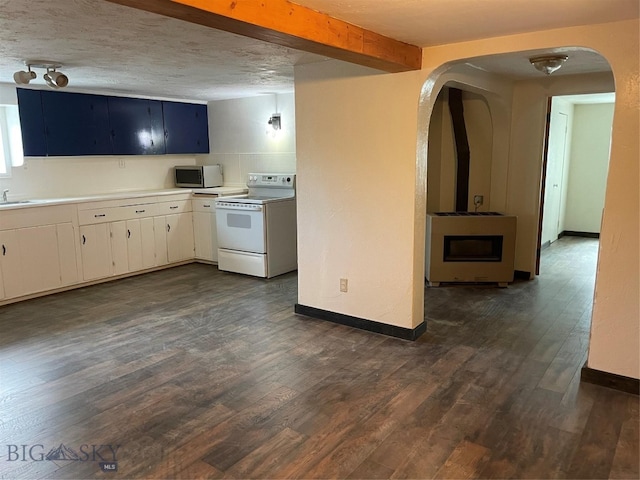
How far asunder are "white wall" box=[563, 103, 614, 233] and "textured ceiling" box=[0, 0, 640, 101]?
3.54 meters

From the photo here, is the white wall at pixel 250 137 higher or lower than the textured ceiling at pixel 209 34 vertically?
lower

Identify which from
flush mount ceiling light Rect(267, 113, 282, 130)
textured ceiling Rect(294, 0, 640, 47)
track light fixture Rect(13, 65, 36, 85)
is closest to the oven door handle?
A: flush mount ceiling light Rect(267, 113, 282, 130)

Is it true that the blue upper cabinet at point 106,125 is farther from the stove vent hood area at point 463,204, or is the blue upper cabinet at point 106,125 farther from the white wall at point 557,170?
the white wall at point 557,170

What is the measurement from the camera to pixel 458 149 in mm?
5543

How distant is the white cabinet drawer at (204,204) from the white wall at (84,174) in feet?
2.56

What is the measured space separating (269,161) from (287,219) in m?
1.09

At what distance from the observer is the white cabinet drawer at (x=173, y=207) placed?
5835mm

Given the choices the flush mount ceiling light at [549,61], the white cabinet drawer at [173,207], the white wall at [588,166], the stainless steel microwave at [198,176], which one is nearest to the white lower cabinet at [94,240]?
the white cabinet drawer at [173,207]

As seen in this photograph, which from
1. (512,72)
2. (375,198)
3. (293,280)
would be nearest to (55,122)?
(293,280)

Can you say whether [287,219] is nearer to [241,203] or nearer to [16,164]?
[241,203]

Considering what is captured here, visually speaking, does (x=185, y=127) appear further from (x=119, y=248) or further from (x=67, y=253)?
(x=67, y=253)

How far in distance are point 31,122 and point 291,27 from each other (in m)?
4.06

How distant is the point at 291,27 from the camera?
2.21 m

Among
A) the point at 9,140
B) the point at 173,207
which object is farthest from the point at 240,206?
the point at 9,140
